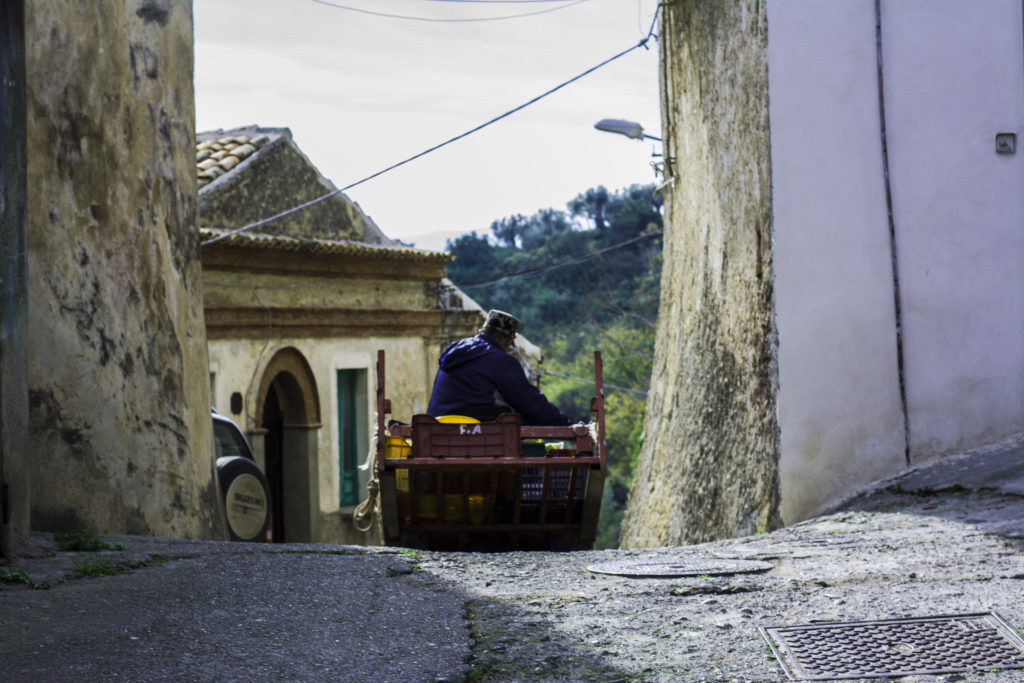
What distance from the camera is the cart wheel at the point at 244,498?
31.1ft

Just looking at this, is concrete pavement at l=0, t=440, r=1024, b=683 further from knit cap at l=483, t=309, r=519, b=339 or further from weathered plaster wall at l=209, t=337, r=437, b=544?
weathered plaster wall at l=209, t=337, r=437, b=544

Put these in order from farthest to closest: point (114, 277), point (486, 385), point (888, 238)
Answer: point (486, 385) → point (888, 238) → point (114, 277)

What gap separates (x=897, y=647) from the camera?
4105 mm

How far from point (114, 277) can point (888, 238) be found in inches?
209

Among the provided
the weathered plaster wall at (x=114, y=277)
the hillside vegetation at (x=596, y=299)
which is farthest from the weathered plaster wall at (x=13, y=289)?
the hillside vegetation at (x=596, y=299)

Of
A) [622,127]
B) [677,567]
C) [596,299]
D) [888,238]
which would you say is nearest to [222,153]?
[622,127]


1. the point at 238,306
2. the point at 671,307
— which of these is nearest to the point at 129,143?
the point at 671,307

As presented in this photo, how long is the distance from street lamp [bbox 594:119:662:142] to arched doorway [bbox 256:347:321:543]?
6079 millimetres

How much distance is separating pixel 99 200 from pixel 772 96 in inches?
184

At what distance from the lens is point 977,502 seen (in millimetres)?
6941

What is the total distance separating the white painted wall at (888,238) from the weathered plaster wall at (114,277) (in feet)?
13.7

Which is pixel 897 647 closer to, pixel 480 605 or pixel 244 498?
pixel 480 605

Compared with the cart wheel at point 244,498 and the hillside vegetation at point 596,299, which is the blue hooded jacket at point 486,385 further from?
the hillside vegetation at point 596,299

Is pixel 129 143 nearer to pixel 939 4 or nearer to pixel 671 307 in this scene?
pixel 939 4
